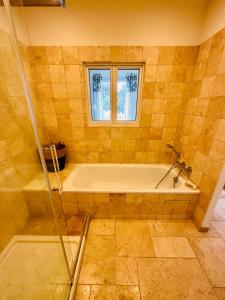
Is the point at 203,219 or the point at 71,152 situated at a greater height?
the point at 71,152

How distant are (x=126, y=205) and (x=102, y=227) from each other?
378 millimetres

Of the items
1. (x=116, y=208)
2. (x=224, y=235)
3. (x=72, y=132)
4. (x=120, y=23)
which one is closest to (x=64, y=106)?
(x=72, y=132)

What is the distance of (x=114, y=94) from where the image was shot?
1.91 meters

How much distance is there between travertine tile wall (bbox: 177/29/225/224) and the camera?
1282mm

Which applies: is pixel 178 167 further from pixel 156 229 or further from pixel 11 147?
pixel 11 147

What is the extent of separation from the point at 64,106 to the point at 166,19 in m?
1.66

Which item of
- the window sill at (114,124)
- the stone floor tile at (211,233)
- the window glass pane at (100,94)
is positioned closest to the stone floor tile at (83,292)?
the stone floor tile at (211,233)

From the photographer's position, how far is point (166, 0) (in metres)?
1.50

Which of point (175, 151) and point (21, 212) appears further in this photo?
point (175, 151)

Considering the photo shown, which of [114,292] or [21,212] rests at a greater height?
[21,212]

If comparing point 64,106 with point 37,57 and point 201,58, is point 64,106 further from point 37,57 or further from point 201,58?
point 201,58

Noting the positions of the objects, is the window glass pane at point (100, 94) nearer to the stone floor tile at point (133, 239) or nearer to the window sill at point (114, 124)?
the window sill at point (114, 124)

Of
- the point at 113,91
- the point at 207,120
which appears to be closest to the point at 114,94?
the point at 113,91

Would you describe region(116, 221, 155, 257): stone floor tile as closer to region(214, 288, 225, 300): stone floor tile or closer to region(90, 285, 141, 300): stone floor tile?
region(90, 285, 141, 300): stone floor tile
